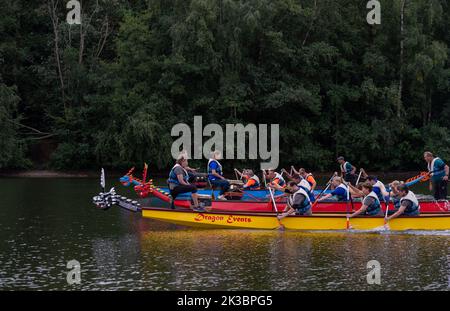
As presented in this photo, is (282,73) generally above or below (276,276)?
above

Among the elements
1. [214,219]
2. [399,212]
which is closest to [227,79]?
[214,219]

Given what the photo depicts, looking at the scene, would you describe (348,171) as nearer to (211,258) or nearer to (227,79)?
(211,258)

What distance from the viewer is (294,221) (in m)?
23.8

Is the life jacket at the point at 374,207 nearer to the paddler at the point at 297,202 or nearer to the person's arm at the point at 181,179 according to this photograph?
the paddler at the point at 297,202

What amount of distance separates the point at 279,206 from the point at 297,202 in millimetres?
2391

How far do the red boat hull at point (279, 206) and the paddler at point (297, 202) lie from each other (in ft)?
5.14

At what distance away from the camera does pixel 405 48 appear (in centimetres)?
5069

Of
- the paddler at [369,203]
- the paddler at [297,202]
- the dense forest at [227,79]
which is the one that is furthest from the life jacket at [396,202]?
the dense forest at [227,79]

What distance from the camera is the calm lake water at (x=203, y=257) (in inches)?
680

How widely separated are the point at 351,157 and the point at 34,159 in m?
21.9

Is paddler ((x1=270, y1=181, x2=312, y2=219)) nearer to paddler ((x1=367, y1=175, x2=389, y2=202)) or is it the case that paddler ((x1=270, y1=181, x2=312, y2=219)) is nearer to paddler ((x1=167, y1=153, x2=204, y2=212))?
paddler ((x1=367, y1=175, x2=389, y2=202))

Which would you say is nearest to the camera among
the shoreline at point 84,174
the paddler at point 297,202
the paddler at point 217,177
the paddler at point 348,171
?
the paddler at point 297,202

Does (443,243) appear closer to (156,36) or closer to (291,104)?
(291,104)
